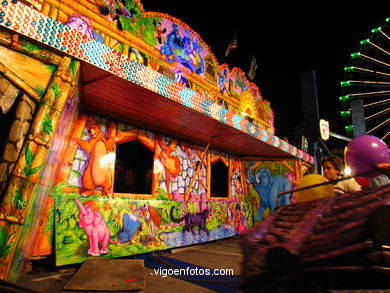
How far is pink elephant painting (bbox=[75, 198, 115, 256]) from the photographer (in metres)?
4.41

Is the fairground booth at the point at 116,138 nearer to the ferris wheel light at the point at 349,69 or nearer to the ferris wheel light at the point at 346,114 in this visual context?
the ferris wheel light at the point at 346,114

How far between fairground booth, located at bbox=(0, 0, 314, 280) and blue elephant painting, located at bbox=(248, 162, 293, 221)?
1.6 inches

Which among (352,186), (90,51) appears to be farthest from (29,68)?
(352,186)

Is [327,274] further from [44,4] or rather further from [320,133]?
[320,133]

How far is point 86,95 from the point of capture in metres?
4.28

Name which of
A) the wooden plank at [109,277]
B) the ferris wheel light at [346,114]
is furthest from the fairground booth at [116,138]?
the ferris wheel light at [346,114]

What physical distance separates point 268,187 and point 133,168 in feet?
18.4

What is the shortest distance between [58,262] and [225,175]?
244 inches

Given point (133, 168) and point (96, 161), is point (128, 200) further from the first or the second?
point (133, 168)

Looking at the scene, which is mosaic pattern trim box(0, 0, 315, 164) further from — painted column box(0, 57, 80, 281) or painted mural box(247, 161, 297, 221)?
painted mural box(247, 161, 297, 221)

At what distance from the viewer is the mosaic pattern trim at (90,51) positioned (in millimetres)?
2354

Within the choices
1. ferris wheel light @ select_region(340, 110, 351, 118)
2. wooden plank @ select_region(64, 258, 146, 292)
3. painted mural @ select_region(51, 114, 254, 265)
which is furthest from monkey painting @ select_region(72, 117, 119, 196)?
ferris wheel light @ select_region(340, 110, 351, 118)

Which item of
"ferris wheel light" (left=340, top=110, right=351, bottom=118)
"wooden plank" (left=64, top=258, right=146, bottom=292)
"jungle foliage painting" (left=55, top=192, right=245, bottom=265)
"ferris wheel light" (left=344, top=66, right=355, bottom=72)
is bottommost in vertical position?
"wooden plank" (left=64, top=258, right=146, bottom=292)

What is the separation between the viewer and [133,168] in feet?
21.7
